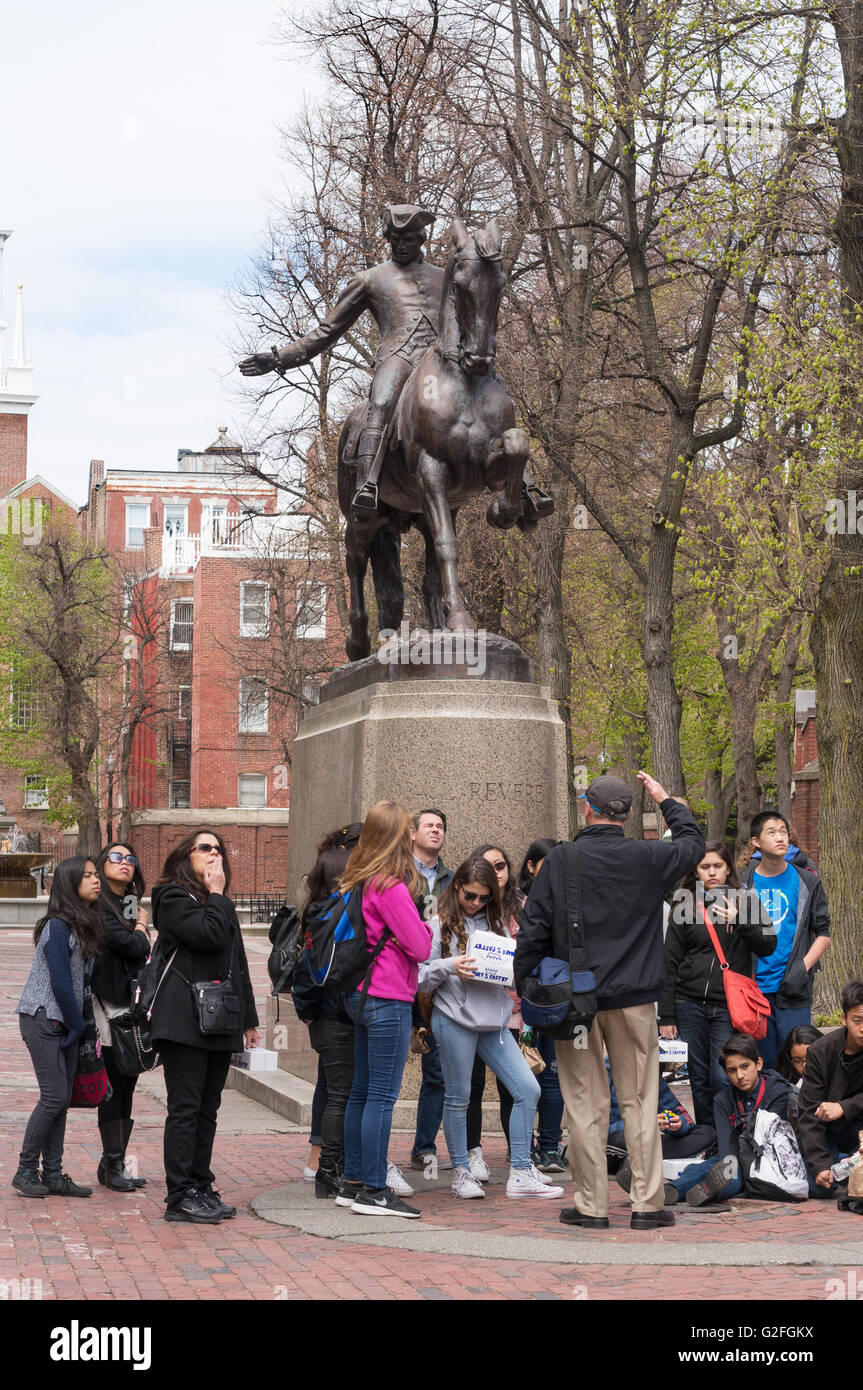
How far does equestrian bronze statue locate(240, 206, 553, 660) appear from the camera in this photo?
10906 millimetres

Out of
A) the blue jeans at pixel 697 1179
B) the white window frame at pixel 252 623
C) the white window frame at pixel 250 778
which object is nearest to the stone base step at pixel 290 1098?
the blue jeans at pixel 697 1179

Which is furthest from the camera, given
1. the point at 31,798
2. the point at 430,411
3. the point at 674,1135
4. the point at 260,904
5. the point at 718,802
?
the point at 31,798

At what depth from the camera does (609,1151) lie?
9180mm

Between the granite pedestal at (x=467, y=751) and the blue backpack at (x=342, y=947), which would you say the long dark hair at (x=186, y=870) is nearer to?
the blue backpack at (x=342, y=947)

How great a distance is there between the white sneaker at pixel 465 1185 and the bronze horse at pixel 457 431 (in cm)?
393

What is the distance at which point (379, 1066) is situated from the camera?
7.84 m

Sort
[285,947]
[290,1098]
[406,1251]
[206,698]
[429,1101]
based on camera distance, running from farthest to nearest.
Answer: [206,698] → [290,1098] → [285,947] → [429,1101] → [406,1251]

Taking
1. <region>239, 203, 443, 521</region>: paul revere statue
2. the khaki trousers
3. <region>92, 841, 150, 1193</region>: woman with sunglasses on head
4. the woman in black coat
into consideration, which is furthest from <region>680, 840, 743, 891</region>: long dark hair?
<region>239, 203, 443, 521</region>: paul revere statue

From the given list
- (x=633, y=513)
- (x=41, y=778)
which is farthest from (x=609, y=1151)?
(x=41, y=778)

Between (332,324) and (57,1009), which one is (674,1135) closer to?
(57,1009)

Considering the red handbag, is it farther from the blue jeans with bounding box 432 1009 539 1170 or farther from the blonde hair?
the blonde hair

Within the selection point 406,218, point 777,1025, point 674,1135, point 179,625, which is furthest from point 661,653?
point 179,625

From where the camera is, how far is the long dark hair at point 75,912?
8570 millimetres

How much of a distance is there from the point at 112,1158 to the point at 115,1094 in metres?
0.36
